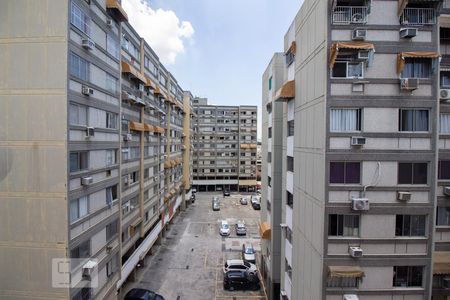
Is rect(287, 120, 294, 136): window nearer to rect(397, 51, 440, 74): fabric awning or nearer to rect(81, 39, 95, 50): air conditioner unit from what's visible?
rect(397, 51, 440, 74): fabric awning

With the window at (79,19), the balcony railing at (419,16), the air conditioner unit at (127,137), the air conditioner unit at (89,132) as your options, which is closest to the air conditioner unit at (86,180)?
the air conditioner unit at (89,132)

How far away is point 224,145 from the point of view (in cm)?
6656

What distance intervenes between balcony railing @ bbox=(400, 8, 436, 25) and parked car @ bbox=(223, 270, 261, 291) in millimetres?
20348

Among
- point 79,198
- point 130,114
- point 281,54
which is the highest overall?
point 281,54

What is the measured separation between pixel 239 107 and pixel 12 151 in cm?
5710

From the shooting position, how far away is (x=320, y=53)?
11305mm

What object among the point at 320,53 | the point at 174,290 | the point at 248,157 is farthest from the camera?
the point at 248,157

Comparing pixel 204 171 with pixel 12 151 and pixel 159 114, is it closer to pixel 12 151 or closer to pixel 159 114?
pixel 159 114

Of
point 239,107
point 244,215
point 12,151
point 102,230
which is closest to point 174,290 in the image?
point 102,230

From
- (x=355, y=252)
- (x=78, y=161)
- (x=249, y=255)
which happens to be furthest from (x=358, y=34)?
(x=249, y=255)

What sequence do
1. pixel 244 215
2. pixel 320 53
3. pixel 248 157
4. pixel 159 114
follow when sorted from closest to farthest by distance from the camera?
pixel 320 53
pixel 159 114
pixel 244 215
pixel 248 157

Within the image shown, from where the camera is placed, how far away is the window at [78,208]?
12.3 m

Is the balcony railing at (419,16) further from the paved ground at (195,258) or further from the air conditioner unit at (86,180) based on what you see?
the paved ground at (195,258)

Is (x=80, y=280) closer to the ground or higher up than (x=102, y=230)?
closer to the ground
